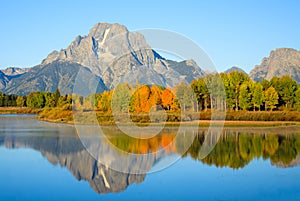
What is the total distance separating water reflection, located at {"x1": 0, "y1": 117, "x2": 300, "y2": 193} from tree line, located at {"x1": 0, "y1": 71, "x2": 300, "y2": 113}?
418 inches

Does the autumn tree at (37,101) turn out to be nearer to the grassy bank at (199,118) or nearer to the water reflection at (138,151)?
the grassy bank at (199,118)

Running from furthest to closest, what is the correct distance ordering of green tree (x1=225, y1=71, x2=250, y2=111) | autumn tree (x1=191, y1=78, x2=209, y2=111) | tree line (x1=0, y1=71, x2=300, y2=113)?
green tree (x1=225, y1=71, x2=250, y2=111), autumn tree (x1=191, y1=78, x2=209, y2=111), tree line (x1=0, y1=71, x2=300, y2=113)

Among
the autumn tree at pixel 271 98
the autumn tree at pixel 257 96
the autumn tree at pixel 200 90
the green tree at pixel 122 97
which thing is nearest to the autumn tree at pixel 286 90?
the autumn tree at pixel 271 98

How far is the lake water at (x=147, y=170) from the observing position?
12203 millimetres

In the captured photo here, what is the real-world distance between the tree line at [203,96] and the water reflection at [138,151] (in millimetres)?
10621

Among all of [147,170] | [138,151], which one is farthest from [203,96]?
[147,170]

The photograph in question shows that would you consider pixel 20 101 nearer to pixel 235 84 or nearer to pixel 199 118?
pixel 235 84

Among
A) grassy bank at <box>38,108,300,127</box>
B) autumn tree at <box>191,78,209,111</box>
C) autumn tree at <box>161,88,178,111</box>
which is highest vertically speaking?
autumn tree at <box>191,78,209,111</box>

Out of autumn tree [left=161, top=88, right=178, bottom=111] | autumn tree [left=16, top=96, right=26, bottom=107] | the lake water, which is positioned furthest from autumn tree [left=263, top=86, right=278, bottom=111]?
autumn tree [left=16, top=96, right=26, bottom=107]

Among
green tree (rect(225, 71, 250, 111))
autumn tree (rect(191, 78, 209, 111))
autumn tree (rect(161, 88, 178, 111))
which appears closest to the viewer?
autumn tree (rect(161, 88, 178, 111))

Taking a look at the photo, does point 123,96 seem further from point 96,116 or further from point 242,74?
point 242,74

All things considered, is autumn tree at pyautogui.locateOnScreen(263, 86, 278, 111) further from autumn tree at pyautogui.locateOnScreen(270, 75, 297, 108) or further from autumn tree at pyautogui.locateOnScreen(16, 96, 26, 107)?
autumn tree at pyautogui.locateOnScreen(16, 96, 26, 107)

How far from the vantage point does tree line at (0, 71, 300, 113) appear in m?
37.6

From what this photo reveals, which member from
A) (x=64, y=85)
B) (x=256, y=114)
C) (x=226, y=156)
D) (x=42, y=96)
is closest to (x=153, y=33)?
(x=226, y=156)
